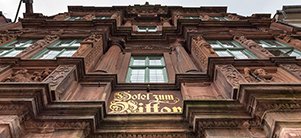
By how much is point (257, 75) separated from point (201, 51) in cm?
298

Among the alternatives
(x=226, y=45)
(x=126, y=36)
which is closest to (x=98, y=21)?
(x=126, y=36)

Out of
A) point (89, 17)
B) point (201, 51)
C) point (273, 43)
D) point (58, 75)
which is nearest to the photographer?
point (58, 75)

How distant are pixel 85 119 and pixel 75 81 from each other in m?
3.11

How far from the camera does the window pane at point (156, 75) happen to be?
1159 centimetres

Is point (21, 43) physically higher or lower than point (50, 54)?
higher

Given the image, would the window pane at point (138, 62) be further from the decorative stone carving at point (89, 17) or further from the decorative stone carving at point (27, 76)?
the decorative stone carving at point (89, 17)

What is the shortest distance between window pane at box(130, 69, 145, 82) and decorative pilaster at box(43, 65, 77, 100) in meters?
2.73

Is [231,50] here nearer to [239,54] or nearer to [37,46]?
[239,54]

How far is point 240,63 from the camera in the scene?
10.5 m

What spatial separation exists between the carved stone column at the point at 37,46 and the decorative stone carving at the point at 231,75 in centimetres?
797

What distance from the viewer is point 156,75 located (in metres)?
12.2

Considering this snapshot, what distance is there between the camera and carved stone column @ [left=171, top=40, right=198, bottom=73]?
11398 mm

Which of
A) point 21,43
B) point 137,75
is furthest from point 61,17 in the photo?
point 137,75

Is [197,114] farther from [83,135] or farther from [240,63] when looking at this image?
[240,63]
